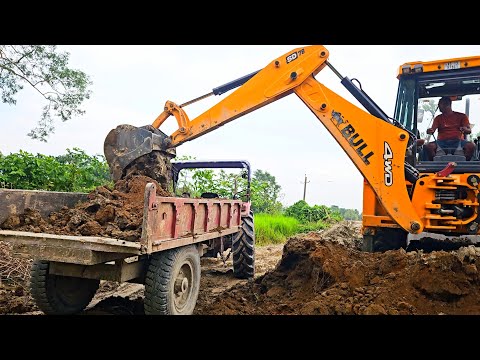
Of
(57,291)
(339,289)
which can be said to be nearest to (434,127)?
(339,289)

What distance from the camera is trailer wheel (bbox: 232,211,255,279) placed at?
21.1 ft

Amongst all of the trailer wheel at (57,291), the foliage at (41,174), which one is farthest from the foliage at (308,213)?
the trailer wheel at (57,291)

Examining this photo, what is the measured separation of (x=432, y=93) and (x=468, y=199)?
62.9 inches

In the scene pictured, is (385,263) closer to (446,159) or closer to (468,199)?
(468,199)

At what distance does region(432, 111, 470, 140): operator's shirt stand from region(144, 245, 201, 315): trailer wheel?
348 centimetres

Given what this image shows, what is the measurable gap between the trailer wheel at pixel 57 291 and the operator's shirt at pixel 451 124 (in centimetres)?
455

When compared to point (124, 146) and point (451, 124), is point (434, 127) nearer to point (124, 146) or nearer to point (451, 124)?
point (451, 124)

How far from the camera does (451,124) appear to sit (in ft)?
16.9

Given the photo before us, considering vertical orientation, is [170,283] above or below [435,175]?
below

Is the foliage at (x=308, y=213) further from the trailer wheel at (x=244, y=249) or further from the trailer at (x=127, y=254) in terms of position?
the trailer at (x=127, y=254)

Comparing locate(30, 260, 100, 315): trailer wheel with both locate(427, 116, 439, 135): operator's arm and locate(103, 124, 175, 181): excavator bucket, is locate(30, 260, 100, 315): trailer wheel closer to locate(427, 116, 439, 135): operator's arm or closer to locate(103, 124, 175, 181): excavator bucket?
locate(103, 124, 175, 181): excavator bucket

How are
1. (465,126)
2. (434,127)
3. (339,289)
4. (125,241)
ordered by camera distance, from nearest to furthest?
(125,241), (339,289), (465,126), (434,127)

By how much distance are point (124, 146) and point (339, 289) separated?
3147 mm

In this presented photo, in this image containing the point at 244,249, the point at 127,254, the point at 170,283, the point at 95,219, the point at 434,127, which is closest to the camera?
the point at 127,254
